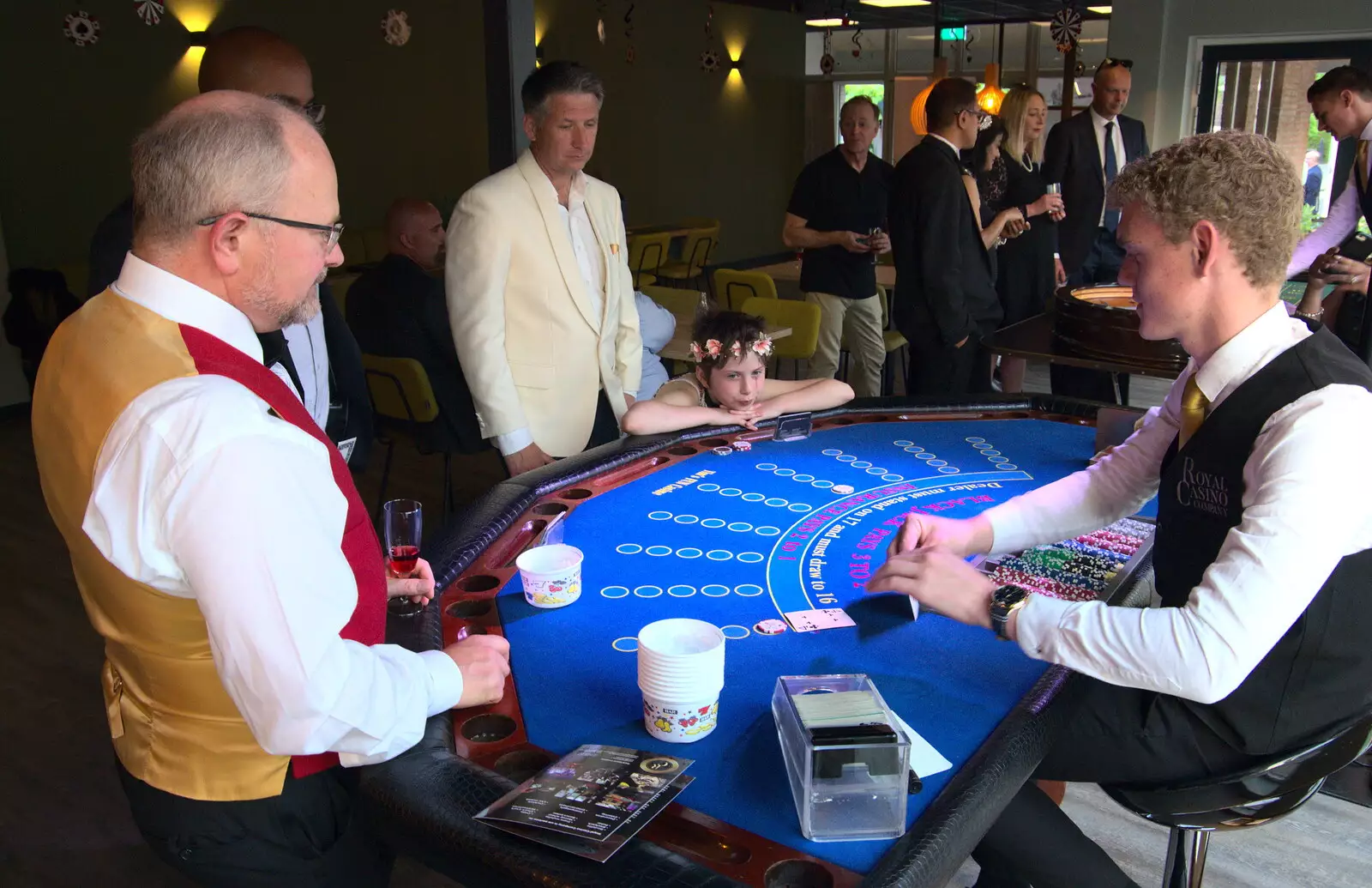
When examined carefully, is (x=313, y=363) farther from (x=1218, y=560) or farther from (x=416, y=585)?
(x=1218, y=560)

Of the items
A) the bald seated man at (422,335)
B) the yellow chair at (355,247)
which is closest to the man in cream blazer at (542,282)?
the bald seated man at (422,335)

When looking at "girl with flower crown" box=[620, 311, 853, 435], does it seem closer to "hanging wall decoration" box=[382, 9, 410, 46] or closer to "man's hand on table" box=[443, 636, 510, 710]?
"man's hand on table" box=[443, 636, 510, 710]

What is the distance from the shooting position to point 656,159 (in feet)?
38.3

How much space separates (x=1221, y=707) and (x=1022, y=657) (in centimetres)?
29

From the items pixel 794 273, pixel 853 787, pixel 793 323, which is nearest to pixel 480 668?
pixel 853 787

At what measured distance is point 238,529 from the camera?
3.62 feet

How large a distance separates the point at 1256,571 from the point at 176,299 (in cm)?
135

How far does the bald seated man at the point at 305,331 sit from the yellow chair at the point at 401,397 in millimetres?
1060

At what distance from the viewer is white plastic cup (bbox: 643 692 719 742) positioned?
1362mm

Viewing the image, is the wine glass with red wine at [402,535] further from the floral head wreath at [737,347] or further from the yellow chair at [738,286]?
the yellow chair at [738,286]

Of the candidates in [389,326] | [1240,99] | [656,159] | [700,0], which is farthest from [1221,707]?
[700,0]

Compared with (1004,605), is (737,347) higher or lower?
higher

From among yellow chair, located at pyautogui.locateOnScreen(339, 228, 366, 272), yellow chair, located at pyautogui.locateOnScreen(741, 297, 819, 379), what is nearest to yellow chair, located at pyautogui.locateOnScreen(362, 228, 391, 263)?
yellow chair, located at pyautogui.locateOnScreen(339, 228, 366, 272)

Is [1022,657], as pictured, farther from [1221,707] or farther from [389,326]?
[389,326]
